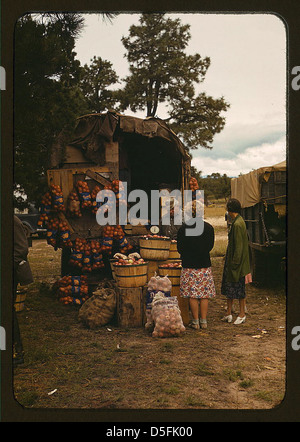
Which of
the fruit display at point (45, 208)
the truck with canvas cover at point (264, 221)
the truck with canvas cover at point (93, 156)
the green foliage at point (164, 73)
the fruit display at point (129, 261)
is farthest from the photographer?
the truck with canvas cover at point (264, 221)

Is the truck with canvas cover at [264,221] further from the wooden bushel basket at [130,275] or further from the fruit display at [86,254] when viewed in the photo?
the fruit display at [86,254]

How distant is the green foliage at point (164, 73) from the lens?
2.15 m

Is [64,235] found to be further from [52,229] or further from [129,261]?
[129,261]

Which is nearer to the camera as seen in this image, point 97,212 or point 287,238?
point 287,238

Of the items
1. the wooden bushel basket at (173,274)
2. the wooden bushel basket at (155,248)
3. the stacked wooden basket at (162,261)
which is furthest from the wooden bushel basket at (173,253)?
the wooden bushel basket at (173,274)

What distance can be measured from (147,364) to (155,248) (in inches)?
95.4

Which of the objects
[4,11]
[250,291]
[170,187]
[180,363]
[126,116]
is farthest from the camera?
[170,187]

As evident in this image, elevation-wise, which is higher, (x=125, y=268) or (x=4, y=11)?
(x=4, y=11)

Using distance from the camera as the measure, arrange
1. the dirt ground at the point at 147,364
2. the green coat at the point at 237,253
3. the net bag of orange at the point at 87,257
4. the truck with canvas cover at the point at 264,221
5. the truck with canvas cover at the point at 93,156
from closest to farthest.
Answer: the dirt ground at the point at 147,364
the green coat at the point at 237,253
the truck with canvas cover at the point at 93,156
the net bag of orange at the point at 87,257
the truck with canvas cover at the point at 264,221

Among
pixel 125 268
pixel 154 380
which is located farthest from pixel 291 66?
pixel 125 268

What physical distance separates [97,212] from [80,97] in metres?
2.75

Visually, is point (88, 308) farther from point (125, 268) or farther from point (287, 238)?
point (287, 238)

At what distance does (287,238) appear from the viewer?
5.90 feet

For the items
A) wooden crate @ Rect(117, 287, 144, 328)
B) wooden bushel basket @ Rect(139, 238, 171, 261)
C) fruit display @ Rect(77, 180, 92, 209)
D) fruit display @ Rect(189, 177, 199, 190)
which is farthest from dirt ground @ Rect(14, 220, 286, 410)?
fruit display @ Rect(189, 177, 199, 190)
